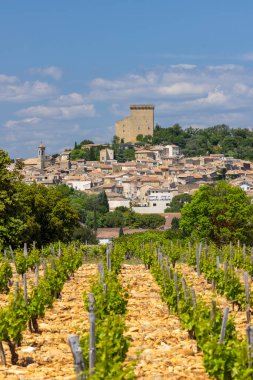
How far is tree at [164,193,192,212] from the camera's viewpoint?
101938 mm

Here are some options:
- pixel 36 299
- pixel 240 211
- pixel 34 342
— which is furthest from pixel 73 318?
pixel 240 211

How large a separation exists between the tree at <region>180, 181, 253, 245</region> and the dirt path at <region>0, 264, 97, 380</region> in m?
20.9

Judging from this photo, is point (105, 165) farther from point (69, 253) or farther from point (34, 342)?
point (34, 342)

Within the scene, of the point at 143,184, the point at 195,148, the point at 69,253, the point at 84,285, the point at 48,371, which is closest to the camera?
the point at 48,371

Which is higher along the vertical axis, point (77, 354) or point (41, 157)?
point (41, 157)

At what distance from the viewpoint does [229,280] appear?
14.1 m

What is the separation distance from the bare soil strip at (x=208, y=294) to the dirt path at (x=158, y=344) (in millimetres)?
694

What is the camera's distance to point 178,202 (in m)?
105

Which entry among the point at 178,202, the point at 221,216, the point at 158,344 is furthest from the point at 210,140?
the point at 158,344

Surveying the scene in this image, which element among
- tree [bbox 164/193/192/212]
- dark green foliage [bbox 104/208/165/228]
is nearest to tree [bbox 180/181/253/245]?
dark green foliage [bbox 104/208/165/228]

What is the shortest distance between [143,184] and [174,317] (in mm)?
105739

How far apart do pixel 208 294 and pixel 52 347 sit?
5.45 m

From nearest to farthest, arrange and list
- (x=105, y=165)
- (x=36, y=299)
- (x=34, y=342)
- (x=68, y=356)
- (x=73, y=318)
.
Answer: (x=68, y=356)
(x=34, y=342)
(x=36, y=299)
(x=73, y=318)
(x=105, y=165)

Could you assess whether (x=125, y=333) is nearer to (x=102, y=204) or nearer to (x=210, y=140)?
(x=102, y=204)
